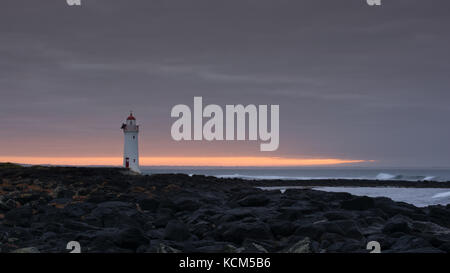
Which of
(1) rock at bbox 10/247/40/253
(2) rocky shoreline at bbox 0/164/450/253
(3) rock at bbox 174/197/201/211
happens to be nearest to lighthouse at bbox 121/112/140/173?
(2) rocky shoreline at bbox 0/164/450/253

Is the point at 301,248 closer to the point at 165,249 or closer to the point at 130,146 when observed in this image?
the point at 165,249

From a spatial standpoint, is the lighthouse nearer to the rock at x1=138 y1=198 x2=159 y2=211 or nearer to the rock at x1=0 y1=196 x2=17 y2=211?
the rock at x1=0 y1=196 x2=17 y2=211

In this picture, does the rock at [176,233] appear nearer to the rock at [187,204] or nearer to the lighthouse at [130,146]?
the rock at [187,204]

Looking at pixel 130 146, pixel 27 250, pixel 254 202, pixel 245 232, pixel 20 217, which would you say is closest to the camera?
pixel 27 250

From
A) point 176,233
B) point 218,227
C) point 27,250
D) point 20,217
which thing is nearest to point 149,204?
point 20,217

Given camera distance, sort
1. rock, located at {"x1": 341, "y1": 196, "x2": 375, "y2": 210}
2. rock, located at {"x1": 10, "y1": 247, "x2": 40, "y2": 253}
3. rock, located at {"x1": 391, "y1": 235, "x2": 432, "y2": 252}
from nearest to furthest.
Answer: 1. rock, located at {"x1": 10, "y1": 247, "x2": 40, "y2": 253}
2. rock, located at {"x1": 391, "y1": 235, "x2": 432, "y2": 252}
3. rock, located at {"x1": 341, "y1": 196, "x2": 375, "y2": 210}

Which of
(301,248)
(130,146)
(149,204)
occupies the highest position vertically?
(130,146)

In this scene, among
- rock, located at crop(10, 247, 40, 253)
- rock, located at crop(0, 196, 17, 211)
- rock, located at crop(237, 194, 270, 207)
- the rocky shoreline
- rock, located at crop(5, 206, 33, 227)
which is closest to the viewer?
rock, located at crop(10, 247, 40, 253)

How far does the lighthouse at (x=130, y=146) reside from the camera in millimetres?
39656

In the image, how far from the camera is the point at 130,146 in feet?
131

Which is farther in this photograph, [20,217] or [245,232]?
[20,217]

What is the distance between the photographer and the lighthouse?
130ft
